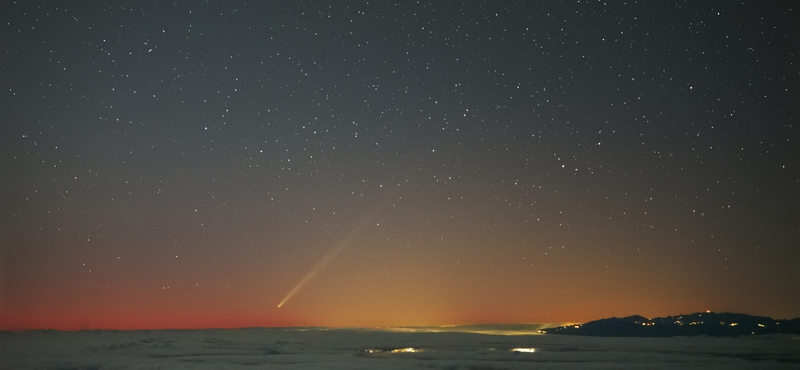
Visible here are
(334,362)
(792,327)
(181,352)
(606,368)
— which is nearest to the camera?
(606,368)

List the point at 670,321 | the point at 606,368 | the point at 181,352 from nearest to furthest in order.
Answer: the point at 606,368 < the point at 181,352 < the point at 670,321

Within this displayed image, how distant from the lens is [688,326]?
43906 millimetres

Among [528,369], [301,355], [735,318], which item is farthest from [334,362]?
[735,318]

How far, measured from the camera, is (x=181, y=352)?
50.8 feet

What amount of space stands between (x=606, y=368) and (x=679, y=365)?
1704mm

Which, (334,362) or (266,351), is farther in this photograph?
(266,351)

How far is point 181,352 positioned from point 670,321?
146 ft

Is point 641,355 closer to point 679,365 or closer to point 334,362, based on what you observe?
point 679,365

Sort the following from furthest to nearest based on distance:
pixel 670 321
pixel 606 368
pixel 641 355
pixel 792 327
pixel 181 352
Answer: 1. pixel 670 321
2. pixel 792 327
3. pixel 181 352
4. pixel 641 355
5. pixel 606 368

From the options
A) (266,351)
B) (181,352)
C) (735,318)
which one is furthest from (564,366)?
(735,318)

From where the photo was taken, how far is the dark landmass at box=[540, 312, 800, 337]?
39.5 metres

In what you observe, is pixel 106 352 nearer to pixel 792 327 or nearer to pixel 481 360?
pixel 481 360

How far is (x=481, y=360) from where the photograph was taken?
12820mm

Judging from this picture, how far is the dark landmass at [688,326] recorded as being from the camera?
39.5 meters
